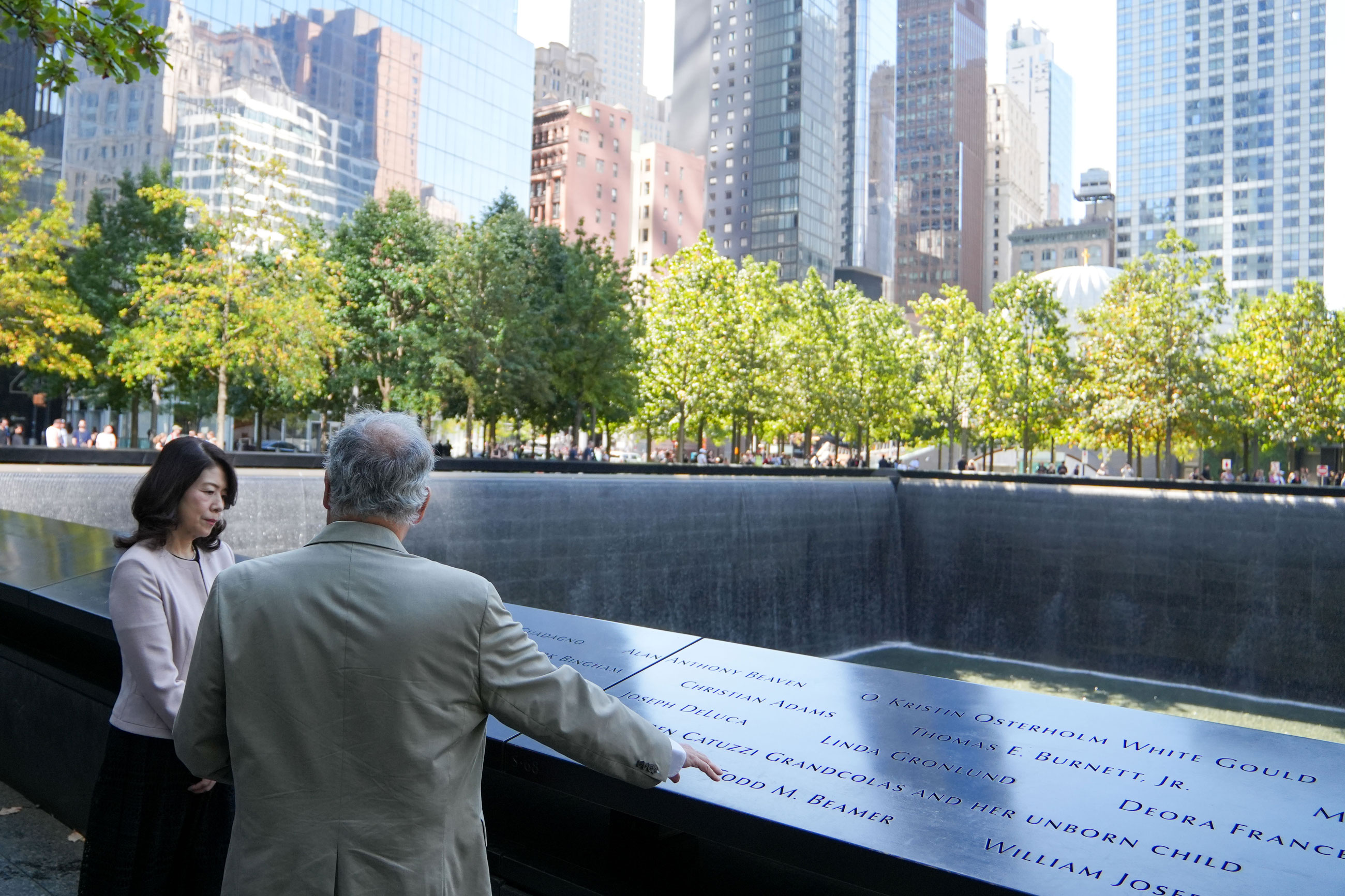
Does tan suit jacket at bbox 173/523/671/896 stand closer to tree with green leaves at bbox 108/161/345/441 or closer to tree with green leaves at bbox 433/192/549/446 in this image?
tree with green leaves at bbox 108/161/345/441

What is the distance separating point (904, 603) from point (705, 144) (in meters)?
118

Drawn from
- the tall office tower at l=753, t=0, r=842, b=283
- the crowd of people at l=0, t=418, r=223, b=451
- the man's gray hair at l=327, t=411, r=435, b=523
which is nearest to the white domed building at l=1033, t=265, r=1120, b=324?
the tall office tower at l=753, t=0, r=842, b=283

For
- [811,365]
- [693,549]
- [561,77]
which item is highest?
[561,77]

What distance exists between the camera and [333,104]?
2015 inches

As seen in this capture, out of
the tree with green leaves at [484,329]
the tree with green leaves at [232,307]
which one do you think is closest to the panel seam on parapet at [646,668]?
the tree with green leaves at [232,307]

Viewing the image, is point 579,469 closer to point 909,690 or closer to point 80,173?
point 909,690

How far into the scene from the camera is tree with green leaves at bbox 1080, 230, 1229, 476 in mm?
34281

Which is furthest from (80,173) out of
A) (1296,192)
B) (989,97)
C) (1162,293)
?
(989,97)

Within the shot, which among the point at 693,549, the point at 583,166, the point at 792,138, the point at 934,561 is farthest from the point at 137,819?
the point at 792,138

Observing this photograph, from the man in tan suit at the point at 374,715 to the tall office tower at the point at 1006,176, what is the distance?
150 m

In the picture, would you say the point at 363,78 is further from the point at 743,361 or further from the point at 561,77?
the point at 561,77

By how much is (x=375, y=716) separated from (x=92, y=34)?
15.6ft

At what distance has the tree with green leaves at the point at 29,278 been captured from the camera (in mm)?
22844

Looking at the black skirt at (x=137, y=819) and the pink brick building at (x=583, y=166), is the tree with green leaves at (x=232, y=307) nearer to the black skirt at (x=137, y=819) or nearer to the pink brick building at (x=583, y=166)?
the black skirt at (x=137, y=819)
